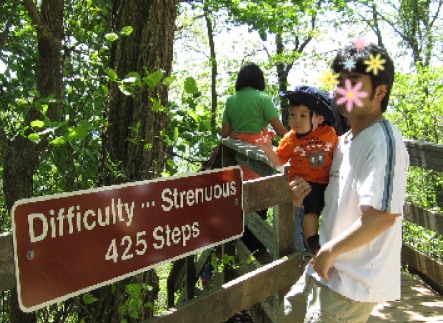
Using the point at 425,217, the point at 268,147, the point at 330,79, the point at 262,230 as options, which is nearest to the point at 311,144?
the point at 268,147

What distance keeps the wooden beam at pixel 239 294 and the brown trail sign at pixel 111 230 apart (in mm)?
329

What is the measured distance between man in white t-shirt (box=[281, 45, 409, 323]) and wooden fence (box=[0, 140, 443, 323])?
599 mm

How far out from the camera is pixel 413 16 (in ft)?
70.2

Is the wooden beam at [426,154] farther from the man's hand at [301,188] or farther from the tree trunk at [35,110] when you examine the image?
the tree trunk at [35,110]

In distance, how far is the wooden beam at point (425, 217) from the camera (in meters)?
3.38

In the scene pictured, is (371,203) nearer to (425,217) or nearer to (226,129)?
(425,217)

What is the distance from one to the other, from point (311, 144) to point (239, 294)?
0.94 meters

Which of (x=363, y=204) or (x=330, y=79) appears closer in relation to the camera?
(x=363, y=204)

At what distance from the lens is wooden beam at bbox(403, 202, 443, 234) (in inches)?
133

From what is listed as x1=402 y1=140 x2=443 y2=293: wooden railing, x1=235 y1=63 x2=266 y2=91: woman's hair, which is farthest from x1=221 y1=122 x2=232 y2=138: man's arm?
x1=402 y1=140 x2=443 y2=293: wooden railing

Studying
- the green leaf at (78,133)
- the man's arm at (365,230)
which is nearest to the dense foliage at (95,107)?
the green leaf at (78,133)

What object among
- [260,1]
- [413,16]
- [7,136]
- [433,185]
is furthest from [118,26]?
[413,16]

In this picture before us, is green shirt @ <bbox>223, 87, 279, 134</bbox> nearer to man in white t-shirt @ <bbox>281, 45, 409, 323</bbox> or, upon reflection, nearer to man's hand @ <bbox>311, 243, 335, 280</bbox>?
man in white t-shirt @ <bbox>281, 45, 409, 323</bbox>

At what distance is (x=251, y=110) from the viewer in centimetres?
407
